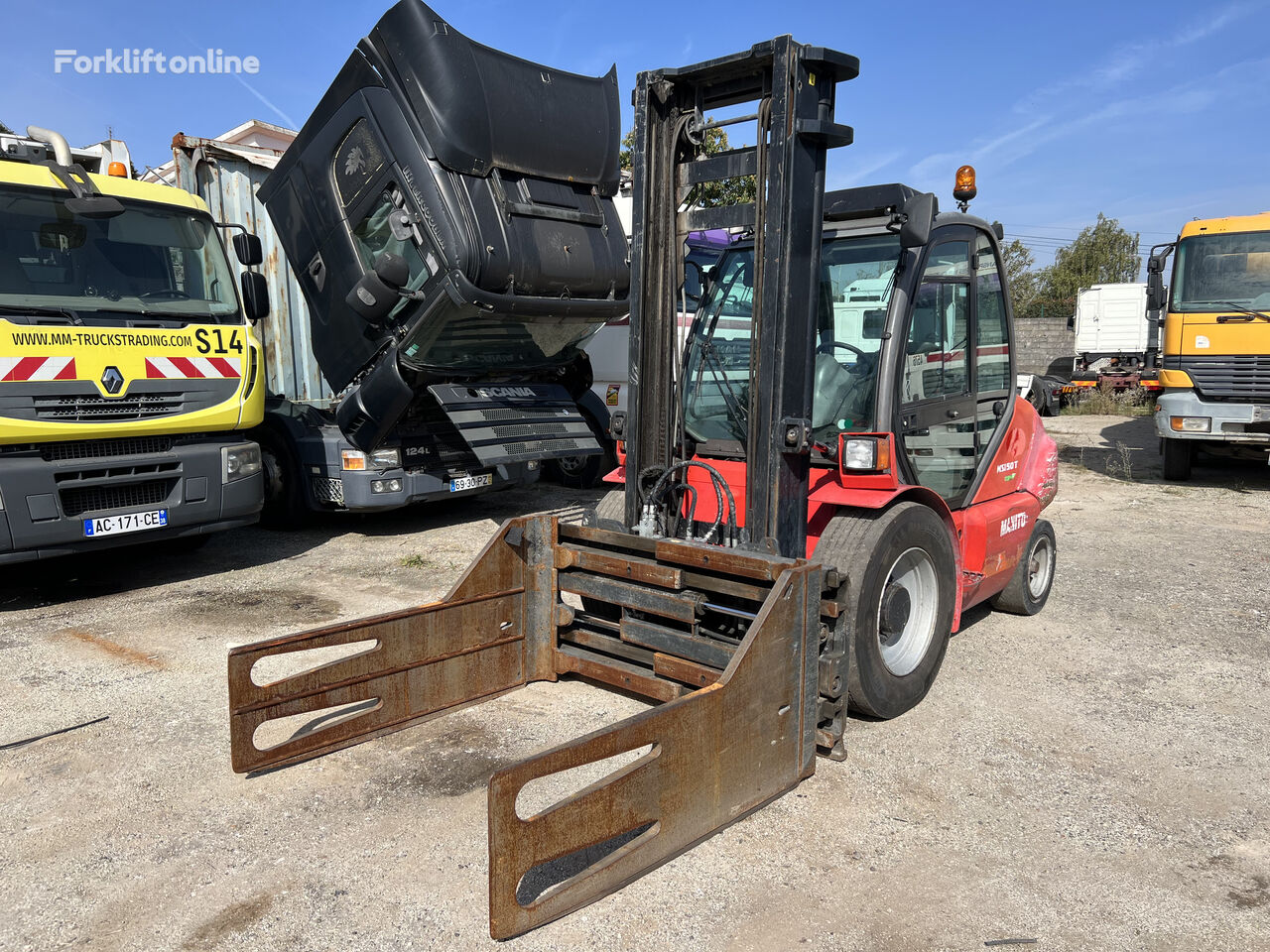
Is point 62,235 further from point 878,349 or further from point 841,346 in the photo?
point 878,349

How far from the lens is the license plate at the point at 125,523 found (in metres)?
5.78

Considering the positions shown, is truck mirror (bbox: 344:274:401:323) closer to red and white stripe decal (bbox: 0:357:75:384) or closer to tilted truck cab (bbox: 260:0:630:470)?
tilted truck cab (bbox: 260:0:630:470)

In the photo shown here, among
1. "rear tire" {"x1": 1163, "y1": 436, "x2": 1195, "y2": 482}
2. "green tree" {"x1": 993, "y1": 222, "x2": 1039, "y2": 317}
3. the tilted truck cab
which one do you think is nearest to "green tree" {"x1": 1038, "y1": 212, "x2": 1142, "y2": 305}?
"green tree" {"x1": 993, "y1": 222, "x2": 1039, "y2": 317}

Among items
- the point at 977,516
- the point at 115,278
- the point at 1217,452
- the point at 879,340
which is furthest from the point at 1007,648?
the point at 1217,452

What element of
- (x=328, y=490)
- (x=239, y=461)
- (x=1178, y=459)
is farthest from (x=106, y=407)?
(x=1178, y=459)

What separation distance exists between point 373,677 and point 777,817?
1.65 meters

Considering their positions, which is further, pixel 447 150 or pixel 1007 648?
pixel 447 150

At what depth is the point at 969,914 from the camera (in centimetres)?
266

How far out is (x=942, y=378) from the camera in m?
4.42

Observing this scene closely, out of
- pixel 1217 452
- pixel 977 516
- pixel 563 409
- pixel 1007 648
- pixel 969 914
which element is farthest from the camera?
pixel 1217 452

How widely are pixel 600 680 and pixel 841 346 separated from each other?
6.01ft

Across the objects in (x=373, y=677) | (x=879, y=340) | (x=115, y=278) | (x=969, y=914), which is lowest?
(x=969, y=914)

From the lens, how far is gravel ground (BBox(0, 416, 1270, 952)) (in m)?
2.62

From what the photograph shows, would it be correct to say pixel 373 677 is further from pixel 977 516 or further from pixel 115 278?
pixel 115 278
